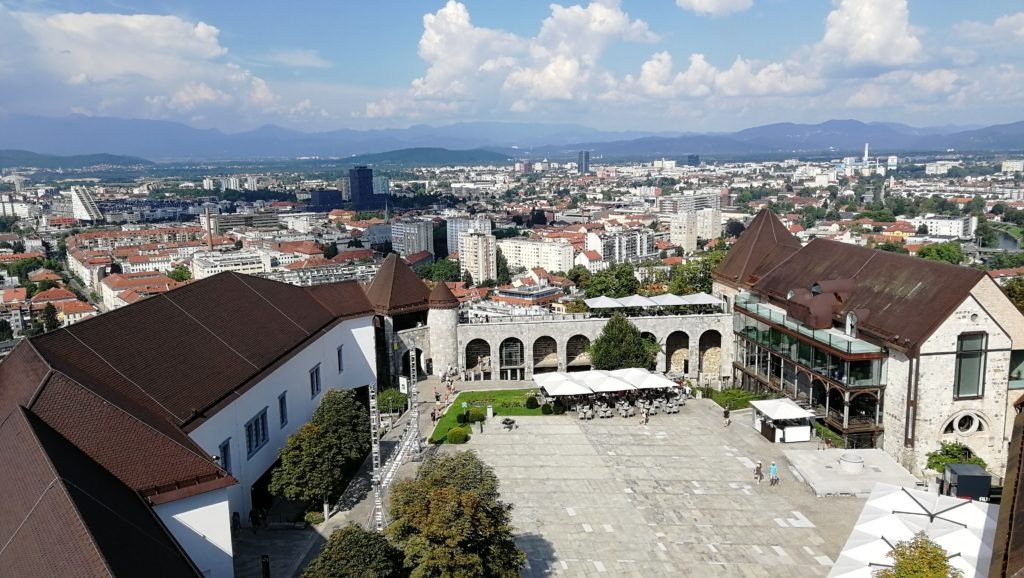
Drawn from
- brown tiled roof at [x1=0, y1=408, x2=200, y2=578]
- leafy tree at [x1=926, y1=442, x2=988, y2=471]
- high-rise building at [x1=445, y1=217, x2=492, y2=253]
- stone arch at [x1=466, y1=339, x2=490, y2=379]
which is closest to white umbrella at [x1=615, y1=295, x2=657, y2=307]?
stone arch at [x1=466, y1=339, x2=490, y2=379]

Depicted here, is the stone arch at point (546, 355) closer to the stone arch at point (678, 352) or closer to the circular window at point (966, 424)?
the stone arch at point (678, 352)

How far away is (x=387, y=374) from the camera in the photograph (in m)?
47.1

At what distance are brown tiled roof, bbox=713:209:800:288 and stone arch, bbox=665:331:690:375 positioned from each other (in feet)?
16.2

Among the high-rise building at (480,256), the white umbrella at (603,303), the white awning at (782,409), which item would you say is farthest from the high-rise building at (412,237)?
the white awning at (782,409)

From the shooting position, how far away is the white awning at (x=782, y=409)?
3462cm

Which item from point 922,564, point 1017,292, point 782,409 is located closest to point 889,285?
point 782,409

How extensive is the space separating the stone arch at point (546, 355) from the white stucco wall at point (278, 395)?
452 inches

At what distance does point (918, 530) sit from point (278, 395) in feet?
76.7

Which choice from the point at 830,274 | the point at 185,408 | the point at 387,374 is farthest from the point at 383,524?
the point at 830,274

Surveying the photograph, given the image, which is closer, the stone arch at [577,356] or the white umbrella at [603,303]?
the white umbrella at [603,303]

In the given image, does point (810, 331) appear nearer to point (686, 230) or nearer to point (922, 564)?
point (922, 564)

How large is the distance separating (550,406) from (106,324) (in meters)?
22.4

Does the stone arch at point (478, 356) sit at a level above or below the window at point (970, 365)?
below

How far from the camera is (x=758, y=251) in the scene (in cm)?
4900
